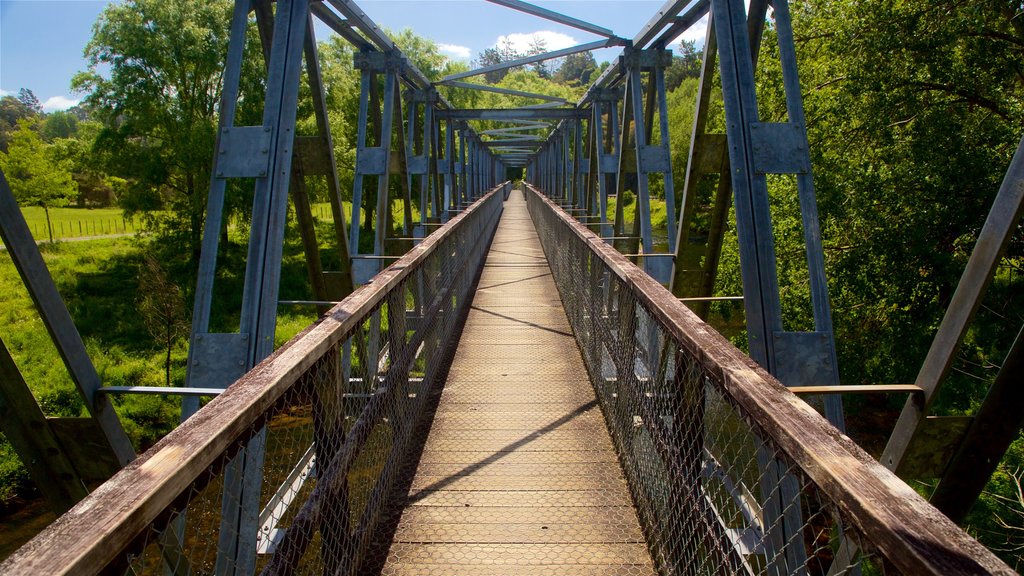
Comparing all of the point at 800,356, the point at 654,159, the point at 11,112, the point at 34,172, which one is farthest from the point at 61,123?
the point at 800,356

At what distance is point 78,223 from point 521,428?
4132cm

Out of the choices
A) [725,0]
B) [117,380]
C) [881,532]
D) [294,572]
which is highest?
[725,0]

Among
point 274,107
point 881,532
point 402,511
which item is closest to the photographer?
point 881,532

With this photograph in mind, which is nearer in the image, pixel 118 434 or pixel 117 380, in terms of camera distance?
pixel 118 434

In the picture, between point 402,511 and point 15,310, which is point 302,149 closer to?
point 402,511

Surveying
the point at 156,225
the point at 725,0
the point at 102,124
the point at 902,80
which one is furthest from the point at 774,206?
the point at 102,124

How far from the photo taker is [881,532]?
3.33ft

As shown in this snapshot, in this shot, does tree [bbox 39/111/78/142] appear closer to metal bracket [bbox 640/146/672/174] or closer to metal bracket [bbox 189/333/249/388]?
metal bracket [bbox 640/146/672/174]

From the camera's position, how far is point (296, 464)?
9.13 feet

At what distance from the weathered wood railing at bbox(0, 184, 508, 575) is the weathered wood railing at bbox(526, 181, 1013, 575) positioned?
1160 mm

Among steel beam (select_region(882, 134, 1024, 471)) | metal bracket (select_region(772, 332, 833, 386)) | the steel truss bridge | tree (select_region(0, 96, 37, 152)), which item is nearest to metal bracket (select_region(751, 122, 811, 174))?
the steel truss bridge

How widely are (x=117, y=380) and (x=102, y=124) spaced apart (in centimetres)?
1031

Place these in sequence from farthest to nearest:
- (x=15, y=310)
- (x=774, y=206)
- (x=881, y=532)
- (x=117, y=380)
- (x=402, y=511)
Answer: (x=15, y=310)
(x=117, y=380)
(x=774, y=206)
(x=402, y=511)
(x=881, y=532)

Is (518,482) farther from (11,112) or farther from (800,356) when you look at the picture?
(11,112)
